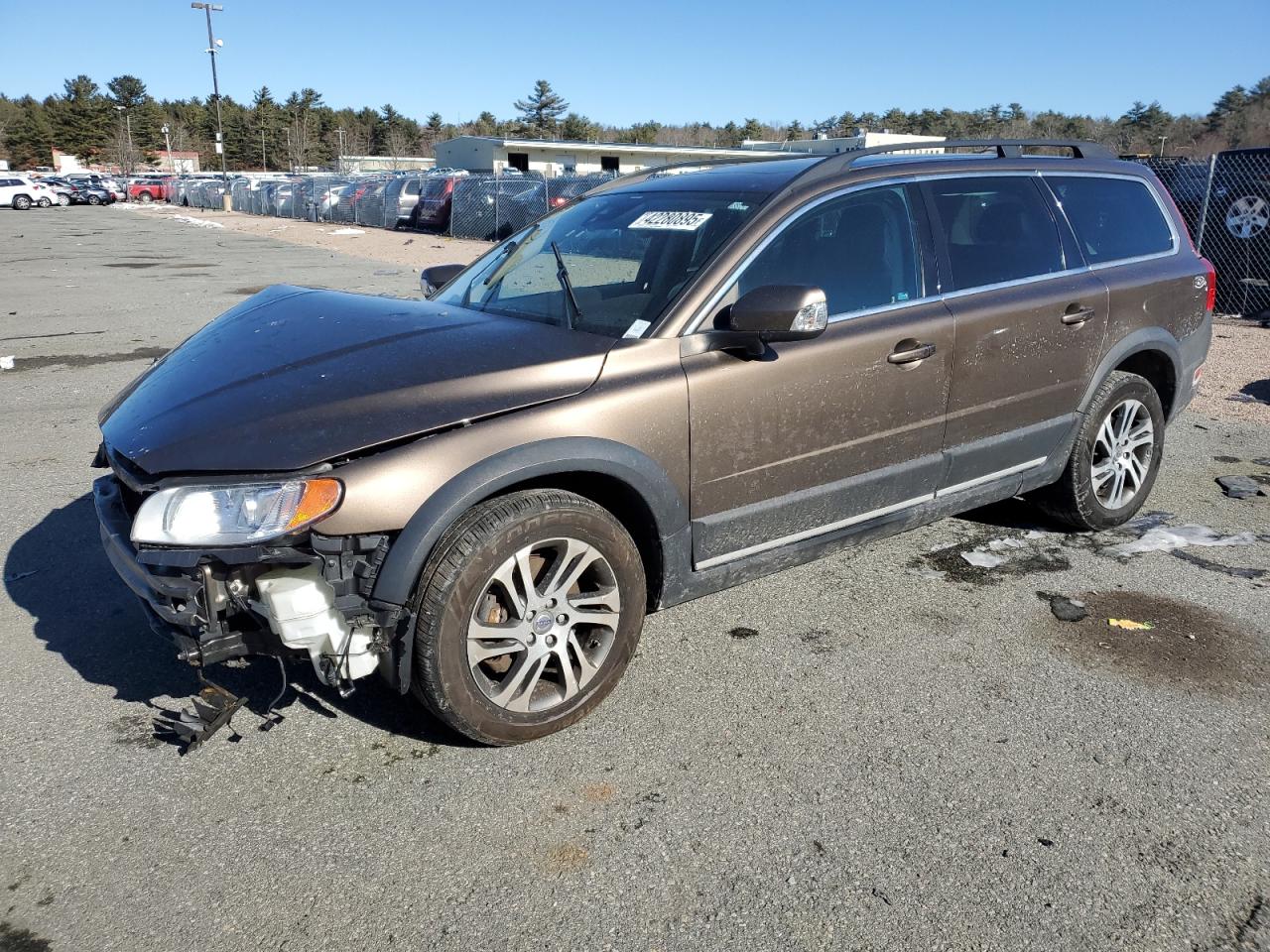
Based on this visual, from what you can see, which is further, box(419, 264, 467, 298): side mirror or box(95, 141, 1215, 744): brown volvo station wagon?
box(419, 264, 467, 298): side mirror

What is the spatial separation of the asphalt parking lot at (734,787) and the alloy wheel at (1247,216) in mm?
8861

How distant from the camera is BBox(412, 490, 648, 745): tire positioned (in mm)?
2750

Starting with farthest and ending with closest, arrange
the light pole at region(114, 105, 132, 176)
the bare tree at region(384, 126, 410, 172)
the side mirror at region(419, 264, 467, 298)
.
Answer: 1. the bare tree at region(384, 126, 410, 172)
2. the light pole at region(114, 105, 132, 176)
3. the side mirror at region(419, 264, 467, 298)

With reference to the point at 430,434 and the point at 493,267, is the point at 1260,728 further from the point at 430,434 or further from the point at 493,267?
the point at 493,267

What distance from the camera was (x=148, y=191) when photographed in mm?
63500

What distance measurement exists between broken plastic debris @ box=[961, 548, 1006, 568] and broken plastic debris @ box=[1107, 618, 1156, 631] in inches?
25.4

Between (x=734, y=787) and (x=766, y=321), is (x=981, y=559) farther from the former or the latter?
(x=734, y=787)

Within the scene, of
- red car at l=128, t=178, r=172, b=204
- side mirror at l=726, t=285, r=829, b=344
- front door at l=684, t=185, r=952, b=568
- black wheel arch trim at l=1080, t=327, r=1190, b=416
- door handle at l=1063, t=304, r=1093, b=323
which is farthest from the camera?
red car at l=128, t=178, r=172, b=204

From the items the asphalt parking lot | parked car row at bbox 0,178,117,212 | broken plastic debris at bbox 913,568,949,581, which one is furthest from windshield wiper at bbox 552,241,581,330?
parked car row at bbox 0,178,117,212

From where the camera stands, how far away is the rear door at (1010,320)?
3.94 m

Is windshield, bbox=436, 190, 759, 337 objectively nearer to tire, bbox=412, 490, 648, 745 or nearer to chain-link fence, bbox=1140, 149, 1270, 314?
tire, bbox=412, 490, 648, 745

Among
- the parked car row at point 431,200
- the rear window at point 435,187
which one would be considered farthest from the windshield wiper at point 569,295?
the rear window at point 435,187

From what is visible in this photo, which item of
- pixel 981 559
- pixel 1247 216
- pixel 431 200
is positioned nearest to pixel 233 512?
pixel 981 559

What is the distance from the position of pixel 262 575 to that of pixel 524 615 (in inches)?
29.9
